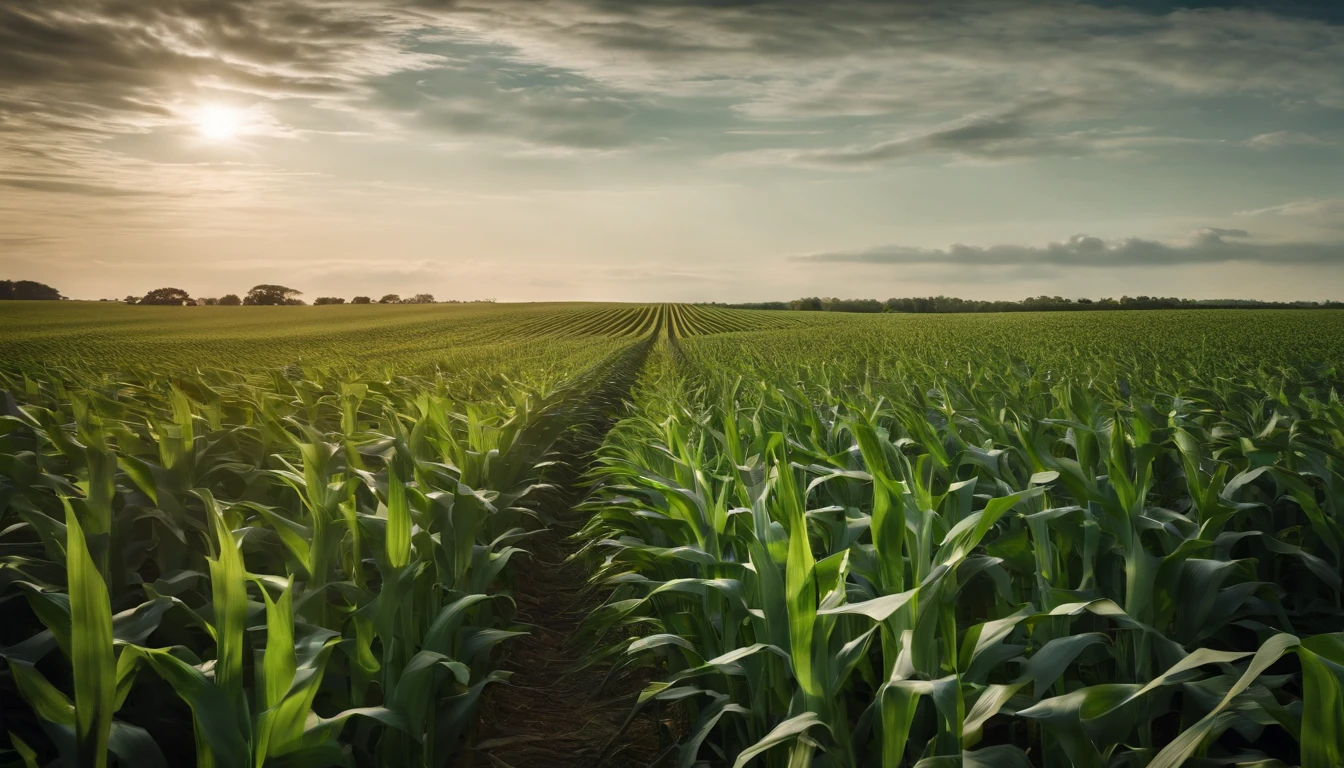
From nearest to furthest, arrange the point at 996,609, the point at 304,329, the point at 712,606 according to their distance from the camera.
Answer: the point at 996,609, the point at 712,606, the point at 304,329

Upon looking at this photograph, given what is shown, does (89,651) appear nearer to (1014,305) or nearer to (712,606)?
(712,606)

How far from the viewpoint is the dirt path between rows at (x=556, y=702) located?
11.7 ft

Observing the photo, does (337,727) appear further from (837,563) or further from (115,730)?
(837,563)

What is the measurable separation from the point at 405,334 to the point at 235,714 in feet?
162

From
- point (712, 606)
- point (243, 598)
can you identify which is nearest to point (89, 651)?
point (243, 598)

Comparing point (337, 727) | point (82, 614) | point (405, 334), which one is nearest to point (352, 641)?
point (337, 727)

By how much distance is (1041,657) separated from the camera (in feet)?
7.22

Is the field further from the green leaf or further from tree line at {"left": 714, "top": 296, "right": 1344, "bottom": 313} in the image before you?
tree line at {"left": 714, "top": 296, "right": 1344, "bottom": 313}

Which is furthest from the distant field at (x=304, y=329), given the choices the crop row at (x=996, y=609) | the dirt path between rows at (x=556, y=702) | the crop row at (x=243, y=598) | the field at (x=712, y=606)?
the crop row at (x=996, y=609)

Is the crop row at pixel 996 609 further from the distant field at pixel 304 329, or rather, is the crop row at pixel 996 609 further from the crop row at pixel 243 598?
the distant field at pixel 304 329

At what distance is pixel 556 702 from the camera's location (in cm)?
424

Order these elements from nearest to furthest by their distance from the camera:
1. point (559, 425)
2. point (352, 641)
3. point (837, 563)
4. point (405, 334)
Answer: point (837, 563) → point (352, 641) → point (559, 425) → point (405, 334)

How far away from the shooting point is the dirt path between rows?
3574 mm

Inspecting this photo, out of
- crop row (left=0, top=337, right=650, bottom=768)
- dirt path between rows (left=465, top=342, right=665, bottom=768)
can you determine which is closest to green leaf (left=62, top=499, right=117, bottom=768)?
crop row (left=0, top=337, right=650, bottom=768)
